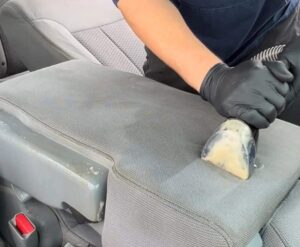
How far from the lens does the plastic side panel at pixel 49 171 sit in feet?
2.15

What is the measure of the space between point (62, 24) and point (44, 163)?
670 millimetres

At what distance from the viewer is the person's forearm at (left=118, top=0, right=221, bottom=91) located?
2.48 ft

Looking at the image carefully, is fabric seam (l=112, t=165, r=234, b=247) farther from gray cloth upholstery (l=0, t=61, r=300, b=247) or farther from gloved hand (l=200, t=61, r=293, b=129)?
gloved hand (l=200, t=61, r=293, b=129)

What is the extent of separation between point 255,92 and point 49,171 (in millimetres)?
320

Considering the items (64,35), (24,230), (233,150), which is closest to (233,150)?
(233,150)

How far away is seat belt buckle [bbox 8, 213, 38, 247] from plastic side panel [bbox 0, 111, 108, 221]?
0.06 metres

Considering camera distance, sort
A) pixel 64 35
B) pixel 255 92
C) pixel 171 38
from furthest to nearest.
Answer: pixel 64 35 → pixel 171 38 → pixel 255 92

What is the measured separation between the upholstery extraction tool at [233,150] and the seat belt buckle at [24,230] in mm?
352

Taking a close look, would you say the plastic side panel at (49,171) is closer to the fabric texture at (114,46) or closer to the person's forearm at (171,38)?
the person's forearm at (171,38)

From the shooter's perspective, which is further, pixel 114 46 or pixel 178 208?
pixel 114 46

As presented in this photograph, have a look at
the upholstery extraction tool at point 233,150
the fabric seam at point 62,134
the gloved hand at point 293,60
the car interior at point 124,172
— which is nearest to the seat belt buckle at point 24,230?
the car interior at point 124,172

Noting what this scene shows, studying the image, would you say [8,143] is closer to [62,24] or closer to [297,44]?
[297,44]

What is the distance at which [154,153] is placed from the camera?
2.11ft

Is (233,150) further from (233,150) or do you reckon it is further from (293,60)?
(293,60)
